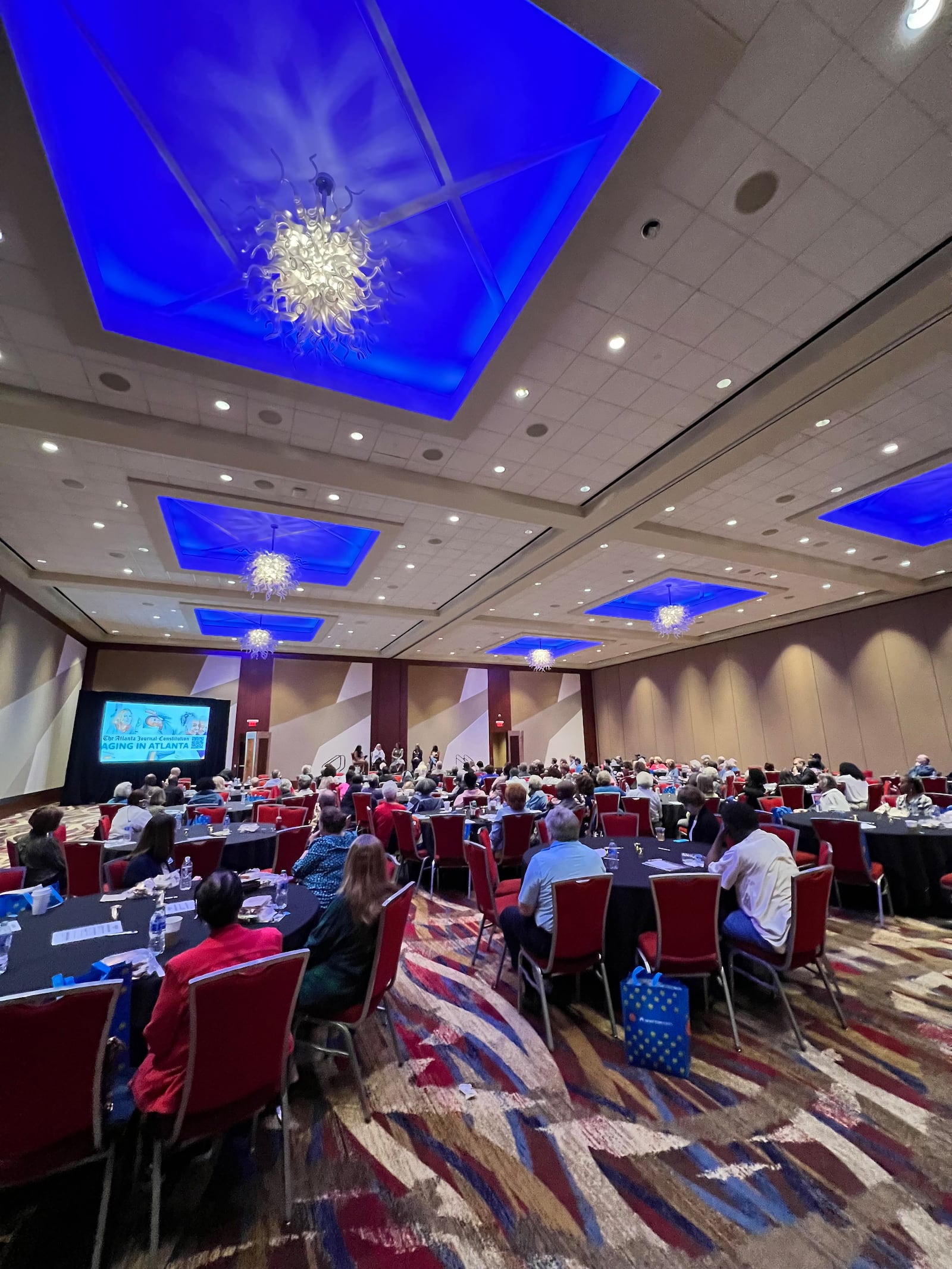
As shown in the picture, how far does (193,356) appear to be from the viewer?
4.94m

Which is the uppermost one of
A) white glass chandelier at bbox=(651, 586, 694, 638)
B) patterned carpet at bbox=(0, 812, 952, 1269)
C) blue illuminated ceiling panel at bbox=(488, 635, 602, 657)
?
blue illuminated ceiling panel at bbox=(488, 635, 602, 657)

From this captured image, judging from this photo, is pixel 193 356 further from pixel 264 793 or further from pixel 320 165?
pixel 264 793

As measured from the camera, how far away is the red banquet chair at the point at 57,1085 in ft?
4.92

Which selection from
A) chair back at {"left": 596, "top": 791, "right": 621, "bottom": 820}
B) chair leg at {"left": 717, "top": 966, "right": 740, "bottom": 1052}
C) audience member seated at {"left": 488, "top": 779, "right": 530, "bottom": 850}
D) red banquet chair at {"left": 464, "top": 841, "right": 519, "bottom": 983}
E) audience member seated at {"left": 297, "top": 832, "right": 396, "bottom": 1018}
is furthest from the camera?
chair back at {"left": 596, "top": 791, "right": 621, "bottom": 820}

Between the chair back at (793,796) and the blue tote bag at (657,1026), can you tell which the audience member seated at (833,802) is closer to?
the chair back at (793,796)

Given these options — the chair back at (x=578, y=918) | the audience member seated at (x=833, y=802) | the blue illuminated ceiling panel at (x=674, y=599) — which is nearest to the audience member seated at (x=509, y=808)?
the chair back at (x=578, y=918)

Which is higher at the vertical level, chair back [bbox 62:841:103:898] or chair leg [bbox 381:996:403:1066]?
chair back [bbox 62:841:103:898]

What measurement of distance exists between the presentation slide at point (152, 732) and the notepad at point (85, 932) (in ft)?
52.8

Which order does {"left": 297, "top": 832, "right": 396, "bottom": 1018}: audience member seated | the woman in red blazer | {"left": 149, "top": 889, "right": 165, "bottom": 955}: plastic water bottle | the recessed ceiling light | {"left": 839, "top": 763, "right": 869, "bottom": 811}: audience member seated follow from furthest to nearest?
{"left": 839, "top": 763, "right": 869, "bottom": 811}: audience member seated, the recessed ceiling light, {"left": 297, "top": 832, "right": 396, "bottom": 1018}: audience member seated, {"left": 149, "top": 889, "right": 165, "bottom": 955}: plastic water bottle, the woman in red blazer

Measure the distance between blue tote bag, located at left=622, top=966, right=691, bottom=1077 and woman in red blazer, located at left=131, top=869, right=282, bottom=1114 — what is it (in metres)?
1.98

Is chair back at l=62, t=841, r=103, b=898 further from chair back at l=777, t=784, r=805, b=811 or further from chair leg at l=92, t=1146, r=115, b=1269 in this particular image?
chair back at l=777, t=784, r=805, b=811

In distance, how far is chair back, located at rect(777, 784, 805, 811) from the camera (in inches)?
336

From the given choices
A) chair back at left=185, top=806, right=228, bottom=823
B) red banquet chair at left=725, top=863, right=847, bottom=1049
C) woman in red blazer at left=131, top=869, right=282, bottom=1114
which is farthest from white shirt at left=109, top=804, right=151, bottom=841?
red banquet chair at left=725, top=863, right=847, bottom=1049

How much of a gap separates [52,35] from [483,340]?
140 inches
